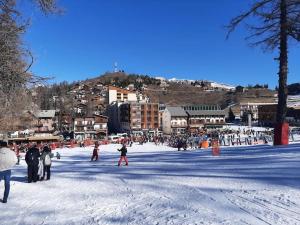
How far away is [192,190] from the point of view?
31.4 feet

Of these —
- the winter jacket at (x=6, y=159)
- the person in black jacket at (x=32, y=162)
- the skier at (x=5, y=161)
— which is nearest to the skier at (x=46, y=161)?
the person in black jacket at (x=32, y=162)

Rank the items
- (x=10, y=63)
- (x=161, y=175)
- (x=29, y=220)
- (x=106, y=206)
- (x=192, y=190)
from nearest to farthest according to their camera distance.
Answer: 1. (x=29, y=220)
2. (x=106, y=206)
3. (x=192, y=190)
4. (x=10, y=63)
5. (x=161, y=175)

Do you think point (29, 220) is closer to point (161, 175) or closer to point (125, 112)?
point (161, 175)

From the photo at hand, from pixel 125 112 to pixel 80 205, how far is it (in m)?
101

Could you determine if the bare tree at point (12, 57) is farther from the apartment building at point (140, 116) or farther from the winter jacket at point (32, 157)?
the apartment building at point (140, 116)

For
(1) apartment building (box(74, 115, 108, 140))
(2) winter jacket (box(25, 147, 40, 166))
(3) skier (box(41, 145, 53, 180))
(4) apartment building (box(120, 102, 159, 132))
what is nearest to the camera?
(2) winter jacket (box(25, 147, 40, 166))

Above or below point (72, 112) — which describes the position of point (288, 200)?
below

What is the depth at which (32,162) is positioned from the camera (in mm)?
13367

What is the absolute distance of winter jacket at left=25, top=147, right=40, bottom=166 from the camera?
13274 mm

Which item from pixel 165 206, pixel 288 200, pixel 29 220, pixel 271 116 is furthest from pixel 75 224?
pixel 271 116

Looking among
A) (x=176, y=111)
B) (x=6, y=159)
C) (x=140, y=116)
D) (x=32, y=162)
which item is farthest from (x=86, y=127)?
(x=6, y=159)

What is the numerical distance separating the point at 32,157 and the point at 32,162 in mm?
187

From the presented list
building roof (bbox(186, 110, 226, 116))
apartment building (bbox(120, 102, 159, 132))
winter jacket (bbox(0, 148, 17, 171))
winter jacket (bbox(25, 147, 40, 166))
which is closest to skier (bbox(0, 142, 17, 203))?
winter jacket (bbox(0, 148, 17, 171))

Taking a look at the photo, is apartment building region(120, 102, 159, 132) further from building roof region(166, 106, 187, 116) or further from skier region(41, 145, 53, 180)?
skier region(41, 145, 53, 180)
